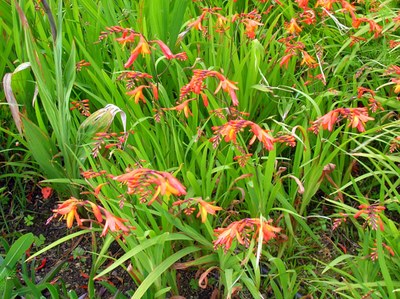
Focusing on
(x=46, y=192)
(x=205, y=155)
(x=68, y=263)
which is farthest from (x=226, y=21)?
(x=68, y=263)

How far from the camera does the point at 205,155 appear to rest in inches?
70.6

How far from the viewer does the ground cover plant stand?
162cm

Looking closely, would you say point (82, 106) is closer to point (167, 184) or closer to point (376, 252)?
point (167, 184)

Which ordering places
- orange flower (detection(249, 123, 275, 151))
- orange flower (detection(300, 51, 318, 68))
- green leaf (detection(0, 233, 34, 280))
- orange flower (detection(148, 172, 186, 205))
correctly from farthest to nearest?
orange flower (detection(300, 51, 318, 68)) < green leaf (detection(0, 233, 34, 280)) < orange flower (detection(249, 123, 275, 151)) < orange flower (detection(148, 172, 186, 205))

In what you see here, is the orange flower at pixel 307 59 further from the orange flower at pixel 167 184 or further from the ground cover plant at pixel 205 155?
the orange flower at pixel 167 184

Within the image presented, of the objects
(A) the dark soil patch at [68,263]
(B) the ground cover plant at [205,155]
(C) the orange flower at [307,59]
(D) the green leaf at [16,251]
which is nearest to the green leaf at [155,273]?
(B) the ground cover plant at [205,155]

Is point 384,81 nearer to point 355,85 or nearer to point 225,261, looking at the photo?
point 355,85

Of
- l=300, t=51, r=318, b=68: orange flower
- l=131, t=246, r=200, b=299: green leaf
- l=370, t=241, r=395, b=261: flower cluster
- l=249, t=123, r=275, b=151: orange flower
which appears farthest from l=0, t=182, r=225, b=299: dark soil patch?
l=300, t=51, r=318, b=68: orange flower

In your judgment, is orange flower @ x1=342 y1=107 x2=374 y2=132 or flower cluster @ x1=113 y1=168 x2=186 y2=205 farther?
orange flower @ x1=342 y1=107 x2=374 y2=132

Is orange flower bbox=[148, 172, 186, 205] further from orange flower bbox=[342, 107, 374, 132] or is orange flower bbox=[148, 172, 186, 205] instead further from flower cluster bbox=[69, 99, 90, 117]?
flower cluster bbox=[69, 99, 90, 117]

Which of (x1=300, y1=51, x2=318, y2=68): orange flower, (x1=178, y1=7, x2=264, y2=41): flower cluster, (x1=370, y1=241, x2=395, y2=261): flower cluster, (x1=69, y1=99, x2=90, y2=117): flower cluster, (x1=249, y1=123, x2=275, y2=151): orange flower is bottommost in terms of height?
(x1=370, y1=241, x2=395, y2=261): flower cluster

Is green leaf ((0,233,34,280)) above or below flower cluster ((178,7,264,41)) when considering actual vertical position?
below

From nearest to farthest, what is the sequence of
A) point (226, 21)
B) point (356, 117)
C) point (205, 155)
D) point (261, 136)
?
point (261, 136), point (356, 117), point (205, 155), point (226, 21)

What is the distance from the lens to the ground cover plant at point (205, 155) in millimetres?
1624
